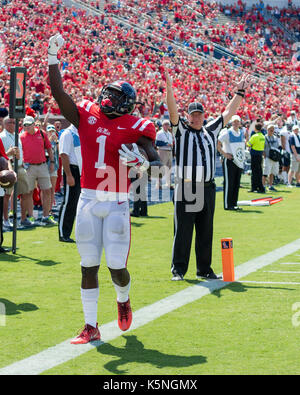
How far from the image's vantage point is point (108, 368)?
4.91 m

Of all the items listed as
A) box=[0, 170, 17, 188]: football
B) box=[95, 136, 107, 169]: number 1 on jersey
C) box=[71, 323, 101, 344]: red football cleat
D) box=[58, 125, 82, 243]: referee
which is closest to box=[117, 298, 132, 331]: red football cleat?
box=[71, 323, 101, 344]: red football cleat

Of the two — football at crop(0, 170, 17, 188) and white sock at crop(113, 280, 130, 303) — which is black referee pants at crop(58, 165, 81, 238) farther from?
white sock at crop(113, 280, 130, 303)

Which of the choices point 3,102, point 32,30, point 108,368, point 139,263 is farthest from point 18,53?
point 108,368

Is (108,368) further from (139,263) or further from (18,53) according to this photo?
(18,53)

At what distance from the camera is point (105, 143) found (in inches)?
217

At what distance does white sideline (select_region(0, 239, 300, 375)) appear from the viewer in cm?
490

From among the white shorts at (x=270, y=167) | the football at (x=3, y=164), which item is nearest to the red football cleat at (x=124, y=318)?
the football at (x=3, y=164)

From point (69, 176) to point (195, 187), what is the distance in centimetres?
282

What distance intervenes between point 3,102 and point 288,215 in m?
7.70

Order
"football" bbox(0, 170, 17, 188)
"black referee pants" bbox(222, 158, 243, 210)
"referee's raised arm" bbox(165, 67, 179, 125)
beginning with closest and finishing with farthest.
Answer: "football" bbox(0, 170, 17, 188), "referee's raised arm" bbox(165, 67, 179, 125), "black referee pants" bbox(222, 158, 243, 210)

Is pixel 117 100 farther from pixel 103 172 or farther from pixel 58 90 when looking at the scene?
pixel 103 172

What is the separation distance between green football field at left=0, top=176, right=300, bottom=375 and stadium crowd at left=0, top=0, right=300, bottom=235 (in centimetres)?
988

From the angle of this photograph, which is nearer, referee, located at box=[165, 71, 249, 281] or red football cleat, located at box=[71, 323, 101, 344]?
red football cleat, located at box=[71, 323, 101, 344]

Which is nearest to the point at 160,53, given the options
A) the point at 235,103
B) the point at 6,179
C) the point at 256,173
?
the point at 256,173
